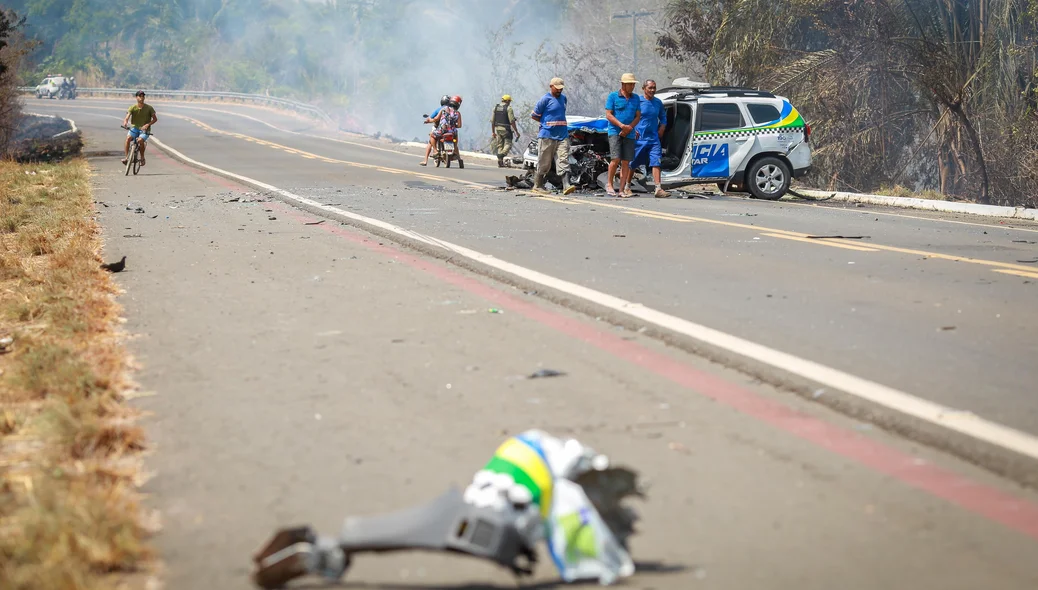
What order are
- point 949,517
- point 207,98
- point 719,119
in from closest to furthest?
point 949,517, point 719,119, point 207,98

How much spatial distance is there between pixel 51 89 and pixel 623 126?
66141mm

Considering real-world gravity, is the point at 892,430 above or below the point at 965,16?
below

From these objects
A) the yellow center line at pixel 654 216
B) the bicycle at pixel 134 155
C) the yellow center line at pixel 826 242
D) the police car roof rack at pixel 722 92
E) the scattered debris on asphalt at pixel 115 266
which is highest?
the police car roof rack at pixel 722 92

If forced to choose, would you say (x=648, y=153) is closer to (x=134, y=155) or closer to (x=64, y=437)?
(x=134, y=155)

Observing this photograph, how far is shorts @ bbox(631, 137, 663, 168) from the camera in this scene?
717 inches

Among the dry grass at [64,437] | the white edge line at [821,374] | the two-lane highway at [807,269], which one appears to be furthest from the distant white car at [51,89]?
the white edge line at [821,374]

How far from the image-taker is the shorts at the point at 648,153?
18.2 m

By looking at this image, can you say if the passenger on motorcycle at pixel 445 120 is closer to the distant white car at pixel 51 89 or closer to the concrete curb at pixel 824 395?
the concrete curb at pixel 824 395

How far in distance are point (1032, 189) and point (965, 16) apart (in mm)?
3989

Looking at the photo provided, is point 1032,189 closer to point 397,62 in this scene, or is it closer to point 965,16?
point 965,16

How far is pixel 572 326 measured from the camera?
6.95 meters

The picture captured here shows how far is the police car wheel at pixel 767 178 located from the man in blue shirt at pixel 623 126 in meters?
2.18

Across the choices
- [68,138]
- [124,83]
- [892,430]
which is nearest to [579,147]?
[892,430]

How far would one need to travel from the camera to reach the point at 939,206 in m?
18.4
